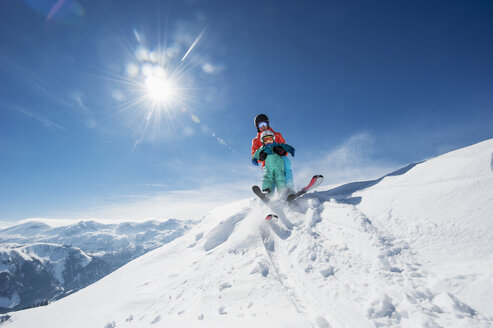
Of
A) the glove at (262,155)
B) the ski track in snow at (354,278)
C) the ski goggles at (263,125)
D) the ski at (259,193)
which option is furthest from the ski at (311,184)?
the ski goggles at (263,125)

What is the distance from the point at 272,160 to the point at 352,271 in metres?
4.71

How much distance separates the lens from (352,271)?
11.3ft

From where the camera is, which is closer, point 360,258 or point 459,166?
point 360,258

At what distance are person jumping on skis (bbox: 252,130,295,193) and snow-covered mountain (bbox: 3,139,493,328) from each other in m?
1.52

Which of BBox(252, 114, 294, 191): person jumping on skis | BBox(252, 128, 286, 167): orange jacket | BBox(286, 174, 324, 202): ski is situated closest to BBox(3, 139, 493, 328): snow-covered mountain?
BBox(286, 174, 324, 202): ski

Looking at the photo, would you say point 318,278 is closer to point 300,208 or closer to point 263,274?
point 263,274

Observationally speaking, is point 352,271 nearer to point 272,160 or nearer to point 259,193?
point 259,193

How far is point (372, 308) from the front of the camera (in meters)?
2.61

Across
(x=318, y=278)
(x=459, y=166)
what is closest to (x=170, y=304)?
(x=318, y=278)

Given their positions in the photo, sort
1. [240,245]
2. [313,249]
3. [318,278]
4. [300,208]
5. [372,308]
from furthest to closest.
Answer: [300,208], [240,245], [313,249], [318,278], [372,308]

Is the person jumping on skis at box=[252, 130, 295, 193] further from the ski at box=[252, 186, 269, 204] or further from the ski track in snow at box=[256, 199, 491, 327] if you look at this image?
the ski track in snow at box=[256, 199, 491, 327]

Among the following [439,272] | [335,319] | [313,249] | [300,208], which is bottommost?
[335,319]

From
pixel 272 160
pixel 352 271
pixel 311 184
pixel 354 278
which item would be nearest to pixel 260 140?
pixel 272 160

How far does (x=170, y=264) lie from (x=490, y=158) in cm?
887
